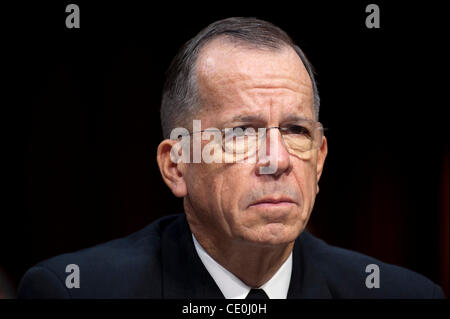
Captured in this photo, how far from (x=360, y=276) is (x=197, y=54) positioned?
98 centimetres

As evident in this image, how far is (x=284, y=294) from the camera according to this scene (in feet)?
6.20

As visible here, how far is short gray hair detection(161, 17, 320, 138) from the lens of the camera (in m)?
1.81

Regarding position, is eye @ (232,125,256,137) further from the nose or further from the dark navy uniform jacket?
the dark navy uniform jacket

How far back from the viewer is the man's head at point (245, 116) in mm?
1671

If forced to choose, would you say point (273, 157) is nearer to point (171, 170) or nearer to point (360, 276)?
point (171, 170)

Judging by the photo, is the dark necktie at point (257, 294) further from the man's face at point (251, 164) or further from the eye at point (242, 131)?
the eye at point (242, 131)

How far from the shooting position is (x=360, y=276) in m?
2.04

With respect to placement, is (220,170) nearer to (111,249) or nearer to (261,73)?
(261,73)

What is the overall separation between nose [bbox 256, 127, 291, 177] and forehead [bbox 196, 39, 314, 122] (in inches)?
4.0

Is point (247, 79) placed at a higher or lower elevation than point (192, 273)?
higher

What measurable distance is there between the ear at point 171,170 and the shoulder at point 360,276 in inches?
20.5

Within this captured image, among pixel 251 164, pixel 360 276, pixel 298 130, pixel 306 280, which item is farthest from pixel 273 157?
pixel 360 276
